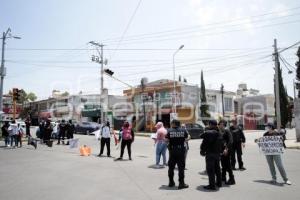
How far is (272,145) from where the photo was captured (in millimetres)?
9414

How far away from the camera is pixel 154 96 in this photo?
51.7 m

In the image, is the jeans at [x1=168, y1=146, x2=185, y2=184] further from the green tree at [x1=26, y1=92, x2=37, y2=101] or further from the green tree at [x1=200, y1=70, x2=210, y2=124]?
the green tree at [x1=26, y1=92, x2=37, y2=101]

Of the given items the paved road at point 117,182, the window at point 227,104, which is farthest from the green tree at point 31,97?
the paved road at point 117,182

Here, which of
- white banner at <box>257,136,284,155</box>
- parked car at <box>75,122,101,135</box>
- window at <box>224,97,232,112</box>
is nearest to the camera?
white banner at <box>257,136,284,155</box>

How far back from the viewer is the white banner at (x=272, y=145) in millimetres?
9336

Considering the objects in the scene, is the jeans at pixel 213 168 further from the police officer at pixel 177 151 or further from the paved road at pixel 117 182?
the police officer at pixel 177 151

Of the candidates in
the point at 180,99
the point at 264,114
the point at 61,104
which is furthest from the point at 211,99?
the point at 61,104

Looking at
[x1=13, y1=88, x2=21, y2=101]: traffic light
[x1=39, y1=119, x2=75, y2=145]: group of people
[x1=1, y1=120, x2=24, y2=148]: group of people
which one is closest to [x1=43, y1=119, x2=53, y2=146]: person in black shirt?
[x1=39, y1=119, x2=75, y2=145]: group of people

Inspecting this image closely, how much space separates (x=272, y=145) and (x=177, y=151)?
2900 mm

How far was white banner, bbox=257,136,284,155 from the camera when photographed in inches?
368

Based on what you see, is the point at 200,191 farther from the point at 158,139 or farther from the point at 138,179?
the point at 158,139

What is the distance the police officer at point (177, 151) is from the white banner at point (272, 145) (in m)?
2.51

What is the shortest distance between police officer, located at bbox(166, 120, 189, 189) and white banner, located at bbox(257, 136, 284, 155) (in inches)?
98.7

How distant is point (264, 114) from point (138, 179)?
64.2 metres
